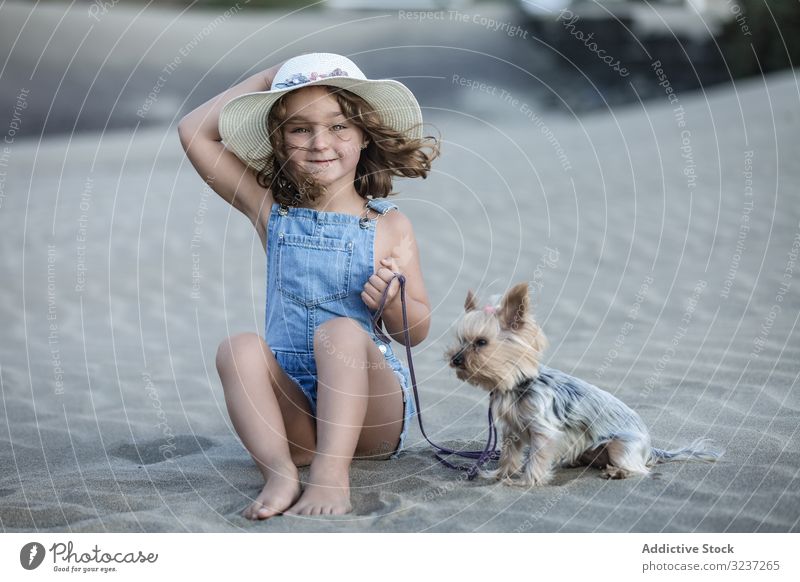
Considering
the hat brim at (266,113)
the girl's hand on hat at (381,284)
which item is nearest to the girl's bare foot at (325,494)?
the girl's hand on hat at (381,284)

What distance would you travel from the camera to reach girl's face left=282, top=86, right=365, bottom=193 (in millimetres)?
4059

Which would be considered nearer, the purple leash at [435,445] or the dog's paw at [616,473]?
the dog's paw at [616,473]

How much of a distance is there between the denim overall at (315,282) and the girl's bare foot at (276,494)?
1.66 ft

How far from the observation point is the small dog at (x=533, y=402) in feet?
11.6

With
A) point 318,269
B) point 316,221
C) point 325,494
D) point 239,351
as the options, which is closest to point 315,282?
point 318,269

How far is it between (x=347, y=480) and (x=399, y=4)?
23.6 metres

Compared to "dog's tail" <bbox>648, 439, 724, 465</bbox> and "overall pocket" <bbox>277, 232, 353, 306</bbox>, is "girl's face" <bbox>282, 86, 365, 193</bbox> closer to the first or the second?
"overall pocket" <bbox>277, 232, 353, 306</bbox>

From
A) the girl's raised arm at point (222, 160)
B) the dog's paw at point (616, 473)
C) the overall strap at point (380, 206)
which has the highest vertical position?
the girl's raised arm at point (222, 160)

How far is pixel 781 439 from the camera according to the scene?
405cm

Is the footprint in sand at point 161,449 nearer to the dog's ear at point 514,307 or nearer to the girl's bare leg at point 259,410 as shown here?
the girl's bare leg at point 259,410

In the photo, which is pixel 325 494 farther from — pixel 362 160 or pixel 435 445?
pixel 362 160

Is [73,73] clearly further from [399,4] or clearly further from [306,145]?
[306,145]

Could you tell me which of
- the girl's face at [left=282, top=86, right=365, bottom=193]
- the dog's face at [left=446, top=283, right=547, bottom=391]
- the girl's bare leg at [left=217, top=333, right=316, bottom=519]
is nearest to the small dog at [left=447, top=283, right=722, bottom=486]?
the dog's face at [left=446, top=283, right=547, bottom=391]
